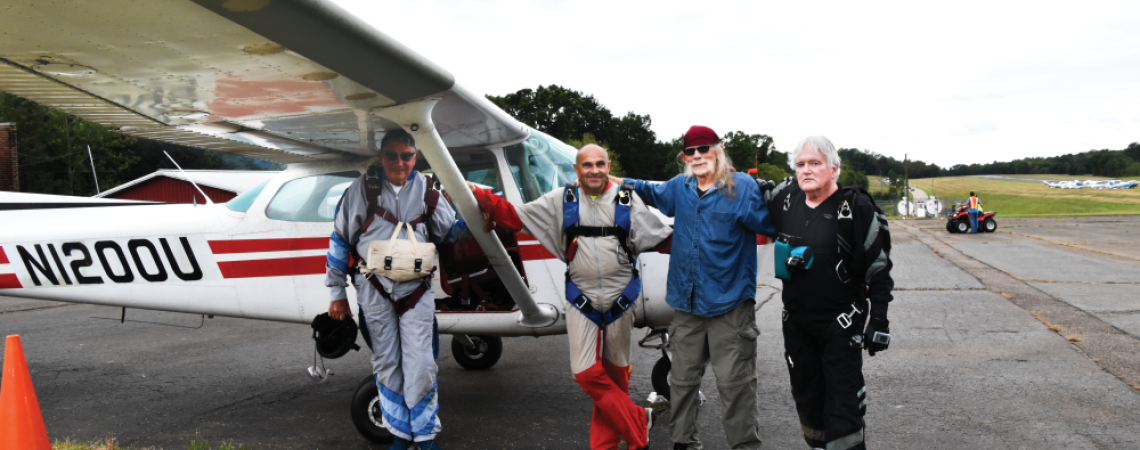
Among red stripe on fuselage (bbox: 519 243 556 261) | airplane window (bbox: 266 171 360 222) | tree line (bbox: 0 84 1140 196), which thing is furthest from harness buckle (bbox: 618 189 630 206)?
tree line (bbox: 0 84 1140 196)

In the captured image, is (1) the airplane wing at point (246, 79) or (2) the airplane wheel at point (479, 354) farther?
(2) the airplane wheel at point (479, 354)

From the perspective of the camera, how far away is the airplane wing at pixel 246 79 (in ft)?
6.23

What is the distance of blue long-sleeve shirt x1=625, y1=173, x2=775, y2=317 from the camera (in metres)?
3.04

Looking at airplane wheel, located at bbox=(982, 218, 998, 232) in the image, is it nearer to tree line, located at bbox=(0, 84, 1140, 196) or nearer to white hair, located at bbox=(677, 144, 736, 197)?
tree line, located at bbox=(0, 84, 1140, 196)

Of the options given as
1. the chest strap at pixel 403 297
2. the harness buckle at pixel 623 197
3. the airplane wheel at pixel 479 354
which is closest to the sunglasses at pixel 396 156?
the chest strap at pixel 403 297

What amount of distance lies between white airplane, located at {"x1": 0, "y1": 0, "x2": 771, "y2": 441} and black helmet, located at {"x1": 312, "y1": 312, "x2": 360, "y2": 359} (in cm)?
36

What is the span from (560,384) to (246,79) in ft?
10.9

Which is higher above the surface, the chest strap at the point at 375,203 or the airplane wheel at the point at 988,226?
the chest strap at the point at 375,203

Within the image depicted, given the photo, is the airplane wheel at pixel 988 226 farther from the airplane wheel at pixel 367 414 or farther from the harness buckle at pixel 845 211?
the airplane wheel at pixel 367 414

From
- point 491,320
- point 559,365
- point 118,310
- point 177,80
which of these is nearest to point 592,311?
point 491,320

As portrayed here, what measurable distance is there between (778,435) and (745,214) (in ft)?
5.03

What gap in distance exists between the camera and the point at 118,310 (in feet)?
35.3

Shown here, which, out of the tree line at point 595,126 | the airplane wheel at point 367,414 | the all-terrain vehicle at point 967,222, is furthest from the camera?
the tree line at point 595,126

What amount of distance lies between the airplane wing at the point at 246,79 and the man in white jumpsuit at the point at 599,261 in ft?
1.10
